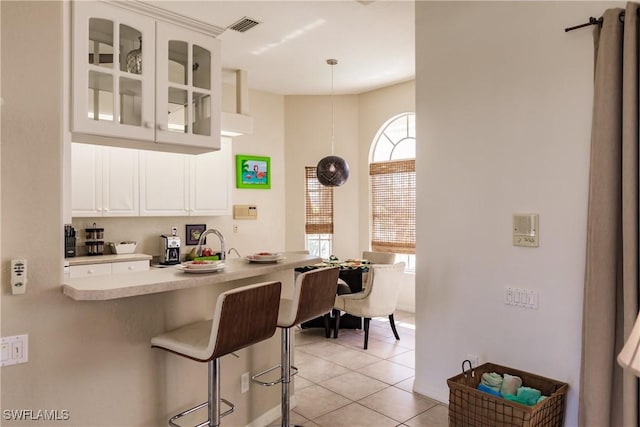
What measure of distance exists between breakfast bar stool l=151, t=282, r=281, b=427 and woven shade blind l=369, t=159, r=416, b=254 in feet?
13.9

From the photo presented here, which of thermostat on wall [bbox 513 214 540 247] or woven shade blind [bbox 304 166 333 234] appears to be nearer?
thermostat on wall [bbox 513 214 540 247]

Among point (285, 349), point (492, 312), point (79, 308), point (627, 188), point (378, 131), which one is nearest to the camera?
point (79, 308)

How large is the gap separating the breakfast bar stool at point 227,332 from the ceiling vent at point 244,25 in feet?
9.67

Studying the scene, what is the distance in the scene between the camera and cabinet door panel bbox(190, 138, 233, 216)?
5.43 metres

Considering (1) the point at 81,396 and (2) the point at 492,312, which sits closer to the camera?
(1) the point at 81,396

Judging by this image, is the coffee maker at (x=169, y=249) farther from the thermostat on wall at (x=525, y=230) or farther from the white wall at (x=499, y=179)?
the thermostat on wall at (x=525, y=230)

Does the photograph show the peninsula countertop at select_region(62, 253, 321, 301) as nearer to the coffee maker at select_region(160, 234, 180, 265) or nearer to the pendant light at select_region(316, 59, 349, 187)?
the pendant light at select_region(316, 59, 349, 187)

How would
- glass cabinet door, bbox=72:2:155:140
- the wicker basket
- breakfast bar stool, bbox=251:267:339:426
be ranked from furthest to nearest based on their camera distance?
breakfast bar stool, bbox=251:267:339:426
the wicker basket
glass cabinet door, bbox=72:2:155:140

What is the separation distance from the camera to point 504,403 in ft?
7.52

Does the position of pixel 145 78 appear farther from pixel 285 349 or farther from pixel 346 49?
pixel 346 49

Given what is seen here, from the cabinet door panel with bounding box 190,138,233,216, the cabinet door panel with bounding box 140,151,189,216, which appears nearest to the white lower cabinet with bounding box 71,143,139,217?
the cabinet door panel with bounding box 140,151,189,216

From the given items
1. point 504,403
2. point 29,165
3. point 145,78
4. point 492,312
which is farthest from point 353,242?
point 29,165

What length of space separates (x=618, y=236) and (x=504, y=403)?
1042 millimetres

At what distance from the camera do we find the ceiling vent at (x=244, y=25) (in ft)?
13.1
